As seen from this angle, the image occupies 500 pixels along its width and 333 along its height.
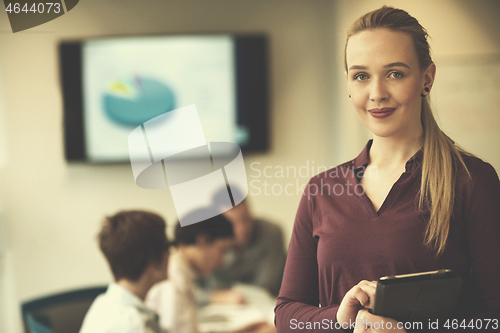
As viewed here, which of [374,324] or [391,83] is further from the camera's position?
[391,83]

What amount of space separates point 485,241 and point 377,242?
18cm

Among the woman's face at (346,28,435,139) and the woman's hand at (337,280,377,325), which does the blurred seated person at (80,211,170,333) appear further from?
the woman's face at (346,28,435,139)

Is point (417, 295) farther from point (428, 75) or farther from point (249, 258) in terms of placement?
point (249, 258)

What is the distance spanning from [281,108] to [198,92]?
0.29m

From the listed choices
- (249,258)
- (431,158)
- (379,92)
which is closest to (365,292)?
(431,158)

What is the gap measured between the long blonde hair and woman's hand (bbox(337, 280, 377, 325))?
0.13 metres

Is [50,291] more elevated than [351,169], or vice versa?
[351,169]

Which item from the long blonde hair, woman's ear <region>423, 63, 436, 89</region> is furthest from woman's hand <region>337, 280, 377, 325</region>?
woman's ear <region>423, 63, 436, 89</region>

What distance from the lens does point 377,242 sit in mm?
802

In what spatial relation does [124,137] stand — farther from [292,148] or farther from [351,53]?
[351,53]

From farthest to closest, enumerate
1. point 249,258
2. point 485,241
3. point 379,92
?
point 249,258 < point 379,92 < point 485,241

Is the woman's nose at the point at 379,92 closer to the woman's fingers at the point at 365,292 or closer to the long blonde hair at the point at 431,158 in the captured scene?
the long blonde hair at the point at 431,158

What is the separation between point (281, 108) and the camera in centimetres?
143

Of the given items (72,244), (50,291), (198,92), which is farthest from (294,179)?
(50,291)
